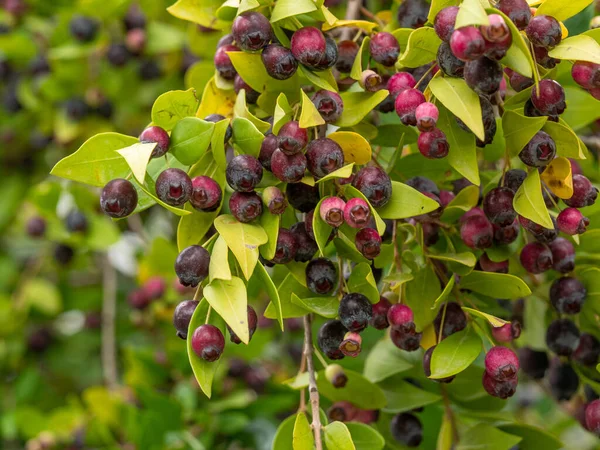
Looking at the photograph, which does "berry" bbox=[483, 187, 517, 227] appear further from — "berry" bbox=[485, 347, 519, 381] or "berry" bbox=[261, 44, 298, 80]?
"berry" bbox=[261, 44, 298, 80]

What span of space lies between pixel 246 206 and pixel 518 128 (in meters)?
0.30

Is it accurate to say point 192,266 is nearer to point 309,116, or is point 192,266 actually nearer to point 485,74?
point 309,116

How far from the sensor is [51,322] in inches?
82.9

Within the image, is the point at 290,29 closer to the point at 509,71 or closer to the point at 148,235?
the point at 509,71

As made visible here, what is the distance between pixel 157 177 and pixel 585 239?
0.55 metres

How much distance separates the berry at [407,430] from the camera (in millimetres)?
1042

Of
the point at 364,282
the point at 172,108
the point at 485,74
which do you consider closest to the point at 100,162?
the point at 172,108

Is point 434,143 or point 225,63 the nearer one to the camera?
point 434,143

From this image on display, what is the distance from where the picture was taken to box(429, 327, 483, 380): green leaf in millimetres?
803

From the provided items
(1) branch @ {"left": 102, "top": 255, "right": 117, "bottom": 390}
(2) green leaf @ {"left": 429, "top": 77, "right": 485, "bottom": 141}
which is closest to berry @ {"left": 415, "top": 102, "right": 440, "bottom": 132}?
(2) green leaf @ {"left": 429, "top": 77, "right": 485, "bottom": 141}

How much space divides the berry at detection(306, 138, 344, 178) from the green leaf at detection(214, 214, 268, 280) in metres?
0.09

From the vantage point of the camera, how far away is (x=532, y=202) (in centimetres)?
76

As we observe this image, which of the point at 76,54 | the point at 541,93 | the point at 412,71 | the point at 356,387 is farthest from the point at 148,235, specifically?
A: the point at 541,93

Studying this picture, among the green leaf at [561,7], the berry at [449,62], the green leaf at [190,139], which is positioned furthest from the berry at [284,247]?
the green leaf at [561,7]
